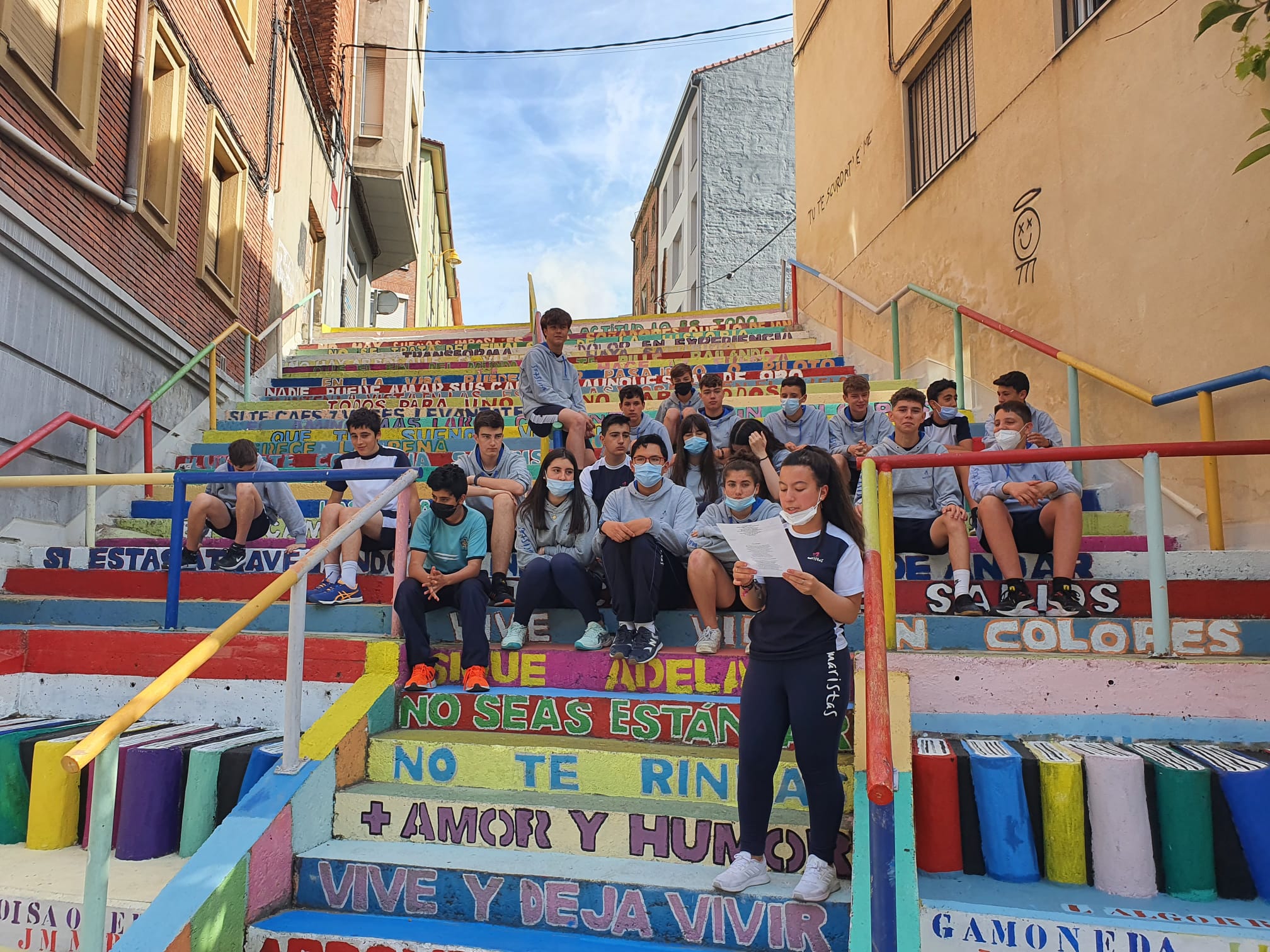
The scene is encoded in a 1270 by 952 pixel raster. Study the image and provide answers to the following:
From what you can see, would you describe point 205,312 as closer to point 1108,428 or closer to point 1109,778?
point 1108,428

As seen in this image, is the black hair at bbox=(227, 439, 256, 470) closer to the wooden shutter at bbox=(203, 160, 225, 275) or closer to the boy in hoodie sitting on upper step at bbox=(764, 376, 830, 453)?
the boy in hoodie sitting on upper step at bbox=(764, 376, 830, 453)

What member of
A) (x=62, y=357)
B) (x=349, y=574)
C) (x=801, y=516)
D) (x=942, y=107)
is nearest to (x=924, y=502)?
(x=801, y=516)

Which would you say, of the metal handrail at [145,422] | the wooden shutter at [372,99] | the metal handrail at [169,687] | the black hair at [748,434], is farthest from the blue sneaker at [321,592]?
the wooden shutter at [372,99]

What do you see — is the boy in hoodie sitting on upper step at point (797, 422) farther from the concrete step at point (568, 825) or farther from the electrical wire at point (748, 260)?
the electrical wire at point (748, 260)

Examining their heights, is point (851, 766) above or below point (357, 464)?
below

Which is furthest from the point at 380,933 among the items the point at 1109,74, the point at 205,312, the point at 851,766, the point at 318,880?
the point at 205,312

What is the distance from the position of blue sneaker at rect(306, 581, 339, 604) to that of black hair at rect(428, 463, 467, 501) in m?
0.83

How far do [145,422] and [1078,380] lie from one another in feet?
23.8

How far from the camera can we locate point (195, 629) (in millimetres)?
4820

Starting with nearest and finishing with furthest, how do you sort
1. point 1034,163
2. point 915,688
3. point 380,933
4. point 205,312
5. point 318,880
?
point 380,933 < point 318,880 < point 915,688 < point 1034,163 < point 205,312

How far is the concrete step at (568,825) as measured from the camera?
3.27 m

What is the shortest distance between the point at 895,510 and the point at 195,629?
3.78m

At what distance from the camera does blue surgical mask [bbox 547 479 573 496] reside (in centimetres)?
486

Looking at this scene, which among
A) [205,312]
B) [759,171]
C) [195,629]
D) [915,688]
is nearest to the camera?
[915,688]
